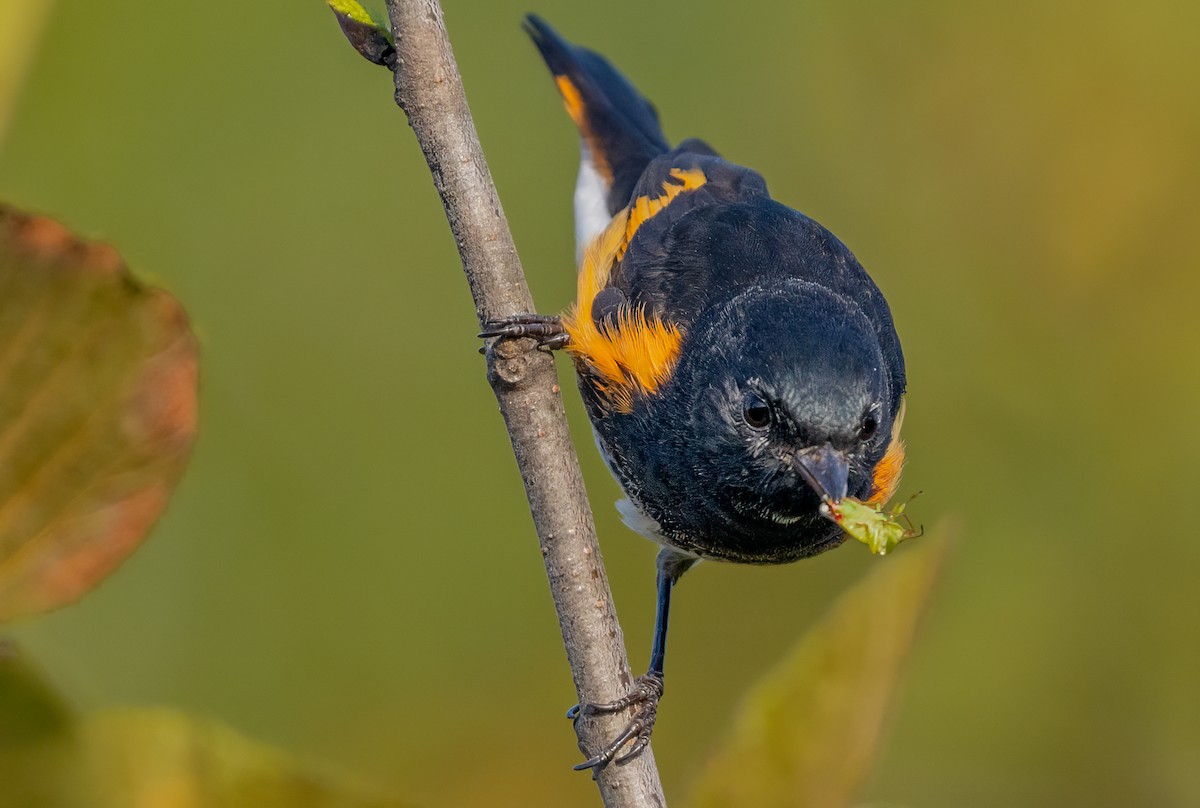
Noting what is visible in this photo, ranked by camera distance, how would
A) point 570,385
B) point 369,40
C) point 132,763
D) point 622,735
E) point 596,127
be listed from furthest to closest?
point 570,385
point 596,127
point 622,735
point 369,40
point 132,763

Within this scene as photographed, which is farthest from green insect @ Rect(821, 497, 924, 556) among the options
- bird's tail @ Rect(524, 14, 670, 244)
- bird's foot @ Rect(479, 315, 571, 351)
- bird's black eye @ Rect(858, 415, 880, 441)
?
bird's tail @ Rect(524, 14, 670, 244)

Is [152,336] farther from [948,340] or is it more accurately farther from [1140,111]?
[1140,111]

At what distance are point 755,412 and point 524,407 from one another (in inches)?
28.0

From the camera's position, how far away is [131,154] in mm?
4543

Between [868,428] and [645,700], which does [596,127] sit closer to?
[868,428]

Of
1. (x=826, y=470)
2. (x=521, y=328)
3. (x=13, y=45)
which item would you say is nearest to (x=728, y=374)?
(x=826, y=470)

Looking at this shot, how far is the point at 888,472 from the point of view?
119 inches

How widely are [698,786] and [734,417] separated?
1.83m

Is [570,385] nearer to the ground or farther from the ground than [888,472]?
farther from the ground

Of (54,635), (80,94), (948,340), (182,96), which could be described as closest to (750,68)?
(948,340)

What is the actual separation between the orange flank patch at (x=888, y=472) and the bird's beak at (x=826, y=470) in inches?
11.2

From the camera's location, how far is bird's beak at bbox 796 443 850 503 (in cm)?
257

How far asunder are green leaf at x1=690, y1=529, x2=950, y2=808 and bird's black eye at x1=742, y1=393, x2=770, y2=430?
5.51ft

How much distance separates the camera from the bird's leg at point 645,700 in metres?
2.06
